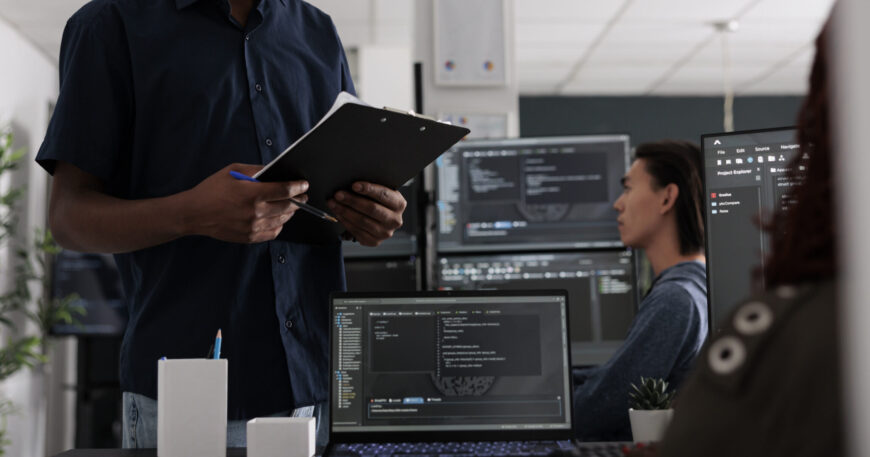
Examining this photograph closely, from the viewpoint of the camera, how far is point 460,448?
101 cm

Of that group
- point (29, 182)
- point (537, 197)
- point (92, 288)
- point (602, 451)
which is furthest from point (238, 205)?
point (29, 182)

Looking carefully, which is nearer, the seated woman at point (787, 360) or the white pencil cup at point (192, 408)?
the seated woman at point (787, 360)

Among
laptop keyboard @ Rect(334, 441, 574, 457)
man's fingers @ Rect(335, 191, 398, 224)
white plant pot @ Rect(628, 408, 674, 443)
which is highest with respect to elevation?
man's fingers @ Rect(335, 191, 398, 224)

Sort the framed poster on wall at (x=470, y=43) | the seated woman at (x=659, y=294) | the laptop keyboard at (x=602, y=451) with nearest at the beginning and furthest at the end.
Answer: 1. the laptop keyboard at (x=602, y=451)
2. the seated woman at (x=659, y=294)
3. the framed poster on wall at (x=470, y=43)

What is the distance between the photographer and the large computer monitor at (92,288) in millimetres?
4559

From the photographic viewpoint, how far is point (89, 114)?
1116mm

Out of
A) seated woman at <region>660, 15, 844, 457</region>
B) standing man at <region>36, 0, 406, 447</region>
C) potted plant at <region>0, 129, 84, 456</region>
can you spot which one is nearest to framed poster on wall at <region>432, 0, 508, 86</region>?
standing man at <region>36, 0, 406, 447</region>

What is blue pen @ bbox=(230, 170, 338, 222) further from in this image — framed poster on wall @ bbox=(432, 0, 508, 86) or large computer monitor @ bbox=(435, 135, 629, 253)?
framed poster on wall @ bbox=(432, 0, 508, 86)

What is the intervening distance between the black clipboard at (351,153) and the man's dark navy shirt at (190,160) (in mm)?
100

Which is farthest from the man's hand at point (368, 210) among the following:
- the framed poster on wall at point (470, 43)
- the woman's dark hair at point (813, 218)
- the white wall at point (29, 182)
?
the white wall at point (29, 182)

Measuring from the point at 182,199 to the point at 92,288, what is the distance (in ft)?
13.0

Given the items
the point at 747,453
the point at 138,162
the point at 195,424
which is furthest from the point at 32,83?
the point at 747,453

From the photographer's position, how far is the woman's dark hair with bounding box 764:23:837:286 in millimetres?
416

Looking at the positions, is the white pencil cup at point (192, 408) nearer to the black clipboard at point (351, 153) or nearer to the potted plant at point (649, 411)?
the black clipboard at point (351, 153)
